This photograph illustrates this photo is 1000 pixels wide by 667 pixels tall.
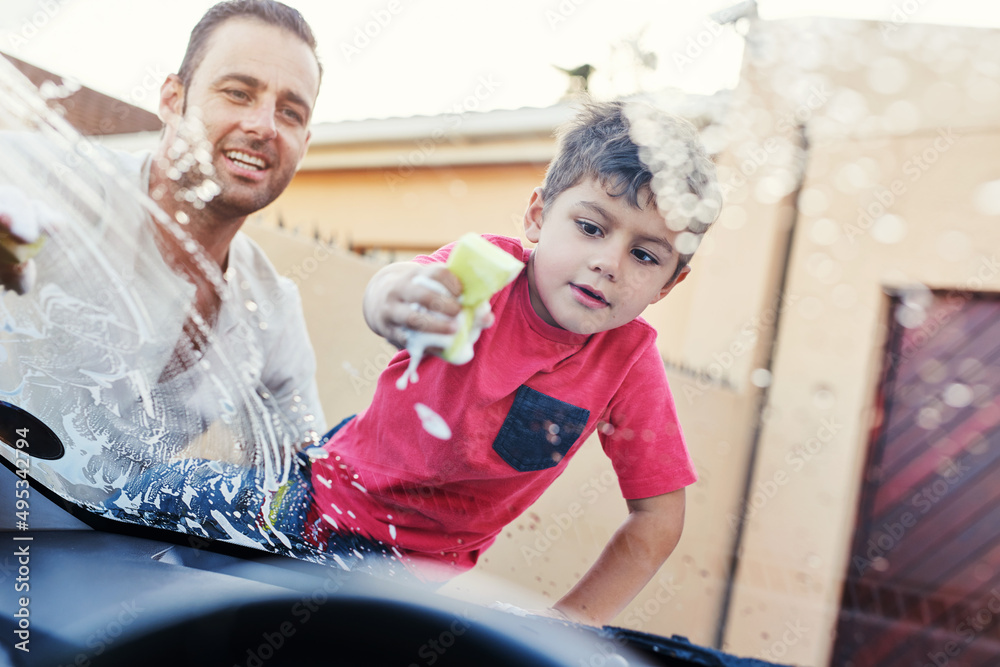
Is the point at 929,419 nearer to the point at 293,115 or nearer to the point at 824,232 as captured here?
the point at 824,232

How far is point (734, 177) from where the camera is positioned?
0.89 metres

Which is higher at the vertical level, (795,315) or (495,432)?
(795,315)

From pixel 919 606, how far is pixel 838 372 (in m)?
0.44

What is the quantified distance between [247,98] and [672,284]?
0.47m

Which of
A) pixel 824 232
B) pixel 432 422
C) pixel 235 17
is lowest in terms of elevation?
pixel 432 422

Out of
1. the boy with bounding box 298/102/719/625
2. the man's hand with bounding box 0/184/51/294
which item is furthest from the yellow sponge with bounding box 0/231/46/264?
the boy with bounding box 298/102/719/625

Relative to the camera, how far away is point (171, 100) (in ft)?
2.00

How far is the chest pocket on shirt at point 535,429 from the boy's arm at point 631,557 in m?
0.13

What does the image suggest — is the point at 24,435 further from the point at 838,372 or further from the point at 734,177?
the point at 838,372

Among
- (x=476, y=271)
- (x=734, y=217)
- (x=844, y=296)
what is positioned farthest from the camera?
(x=844, y=296)

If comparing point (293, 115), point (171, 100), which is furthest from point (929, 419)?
point (171, 100)

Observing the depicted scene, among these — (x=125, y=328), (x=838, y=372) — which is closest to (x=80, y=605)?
(x=125, y=328)

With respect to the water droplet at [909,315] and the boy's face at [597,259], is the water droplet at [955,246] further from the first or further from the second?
the boy's face at [597,259]

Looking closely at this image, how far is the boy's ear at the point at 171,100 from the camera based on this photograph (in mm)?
603
